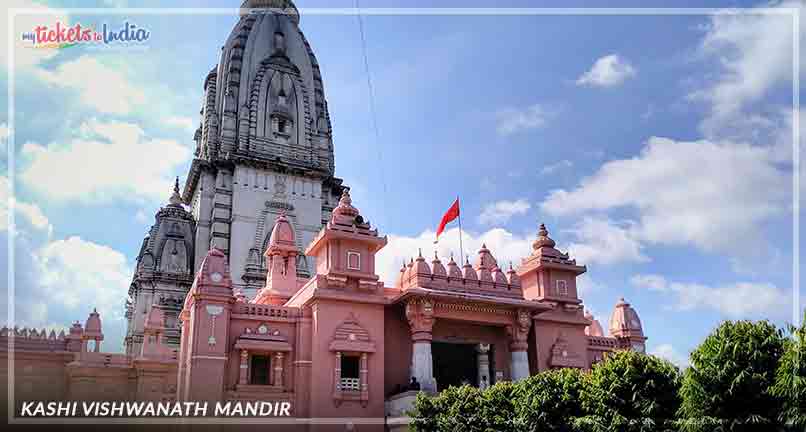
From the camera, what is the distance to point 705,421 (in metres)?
14.1

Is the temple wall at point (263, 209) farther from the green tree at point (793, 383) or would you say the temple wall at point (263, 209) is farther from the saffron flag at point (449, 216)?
the green tree at point (793, 383)

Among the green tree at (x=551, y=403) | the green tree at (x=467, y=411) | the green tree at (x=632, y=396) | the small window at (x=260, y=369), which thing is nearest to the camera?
the green tree at (x=632, y=396)

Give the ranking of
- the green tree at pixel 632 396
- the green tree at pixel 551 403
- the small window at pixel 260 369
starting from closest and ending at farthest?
the green tree at pixel 632 396, the green tree at pixel 551 403, the small window at pixel 260 369

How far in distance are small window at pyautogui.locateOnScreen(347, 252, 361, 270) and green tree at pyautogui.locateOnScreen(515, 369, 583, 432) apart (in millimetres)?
7824

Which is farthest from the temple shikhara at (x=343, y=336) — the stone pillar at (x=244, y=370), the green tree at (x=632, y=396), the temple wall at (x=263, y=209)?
the temple wall at (x=263, y=209)

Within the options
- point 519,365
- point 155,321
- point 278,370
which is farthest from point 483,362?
point 155,321

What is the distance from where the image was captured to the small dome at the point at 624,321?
95.1ft

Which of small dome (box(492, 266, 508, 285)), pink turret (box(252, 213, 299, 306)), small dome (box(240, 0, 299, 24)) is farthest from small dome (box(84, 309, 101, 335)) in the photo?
small dome (box(240, 0, 299, 24))

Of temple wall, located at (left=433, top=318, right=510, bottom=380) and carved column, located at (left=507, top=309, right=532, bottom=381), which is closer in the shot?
carved column, located at (left=507, top=309, right=532, bottom=381)

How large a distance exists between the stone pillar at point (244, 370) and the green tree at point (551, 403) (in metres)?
8.71

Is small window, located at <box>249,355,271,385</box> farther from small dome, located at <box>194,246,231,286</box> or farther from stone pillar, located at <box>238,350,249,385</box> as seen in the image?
small dome, located at <box>194,246,231,286</box>

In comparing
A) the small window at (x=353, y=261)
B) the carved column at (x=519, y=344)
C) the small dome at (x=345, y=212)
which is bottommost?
the carved column at (x=519, y=344)

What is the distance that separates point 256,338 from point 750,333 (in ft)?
46.4

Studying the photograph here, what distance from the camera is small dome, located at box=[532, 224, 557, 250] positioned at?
2742 centimetres
